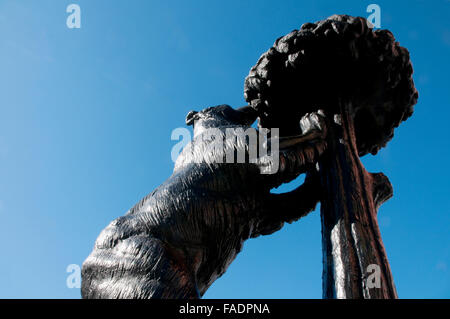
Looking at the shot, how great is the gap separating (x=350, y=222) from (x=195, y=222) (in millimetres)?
953

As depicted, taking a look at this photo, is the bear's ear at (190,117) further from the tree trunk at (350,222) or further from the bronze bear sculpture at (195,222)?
the tree trunk at (350,222)

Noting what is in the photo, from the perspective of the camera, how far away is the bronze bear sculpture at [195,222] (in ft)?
7.87

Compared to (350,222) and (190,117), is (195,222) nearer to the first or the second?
(350,222)

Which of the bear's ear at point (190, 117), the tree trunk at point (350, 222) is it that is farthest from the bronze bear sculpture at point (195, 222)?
the bear's ear at point (190, 117)

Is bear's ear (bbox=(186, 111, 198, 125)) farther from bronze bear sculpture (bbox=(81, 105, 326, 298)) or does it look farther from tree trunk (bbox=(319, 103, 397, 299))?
tree trunk (bbox=(319, 103, 397, 299))

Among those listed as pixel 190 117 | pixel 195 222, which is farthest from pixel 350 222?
pixel 190 117

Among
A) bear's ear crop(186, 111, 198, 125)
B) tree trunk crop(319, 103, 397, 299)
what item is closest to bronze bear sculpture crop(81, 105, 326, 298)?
tree trunk crop(319, 103, 397, 299)

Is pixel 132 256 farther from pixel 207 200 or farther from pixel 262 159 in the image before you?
pixel 262 159

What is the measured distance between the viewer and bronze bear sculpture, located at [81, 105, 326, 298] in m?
2.40

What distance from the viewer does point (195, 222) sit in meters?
2.70

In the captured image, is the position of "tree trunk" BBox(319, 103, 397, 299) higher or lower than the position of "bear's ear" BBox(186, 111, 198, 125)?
lower

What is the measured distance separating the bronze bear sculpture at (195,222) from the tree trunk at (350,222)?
172 millimetres

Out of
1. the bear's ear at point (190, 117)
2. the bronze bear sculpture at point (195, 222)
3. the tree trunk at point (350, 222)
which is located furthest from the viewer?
the bear's ear at point (190, 117)

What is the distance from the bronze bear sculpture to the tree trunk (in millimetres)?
172
